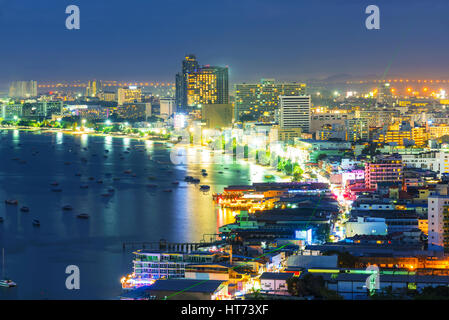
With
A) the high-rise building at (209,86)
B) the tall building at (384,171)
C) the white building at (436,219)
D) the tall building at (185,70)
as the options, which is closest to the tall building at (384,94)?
the high-rise building at (209,86)

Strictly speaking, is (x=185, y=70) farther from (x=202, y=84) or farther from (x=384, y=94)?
(x=384, y=94)

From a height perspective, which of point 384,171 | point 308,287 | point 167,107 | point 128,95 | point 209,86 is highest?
point 128,95

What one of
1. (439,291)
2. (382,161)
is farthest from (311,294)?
(382,161)

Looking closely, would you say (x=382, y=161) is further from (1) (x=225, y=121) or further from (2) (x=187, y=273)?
(1) (x=225, y=121)

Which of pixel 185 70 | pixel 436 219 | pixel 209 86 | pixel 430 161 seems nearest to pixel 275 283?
pixel 436 219

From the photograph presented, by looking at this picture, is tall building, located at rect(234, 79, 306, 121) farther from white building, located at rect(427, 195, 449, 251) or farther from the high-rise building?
white building, located at rect(427, 195, 449, 251)

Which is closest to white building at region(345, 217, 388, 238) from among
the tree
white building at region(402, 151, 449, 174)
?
the tree
